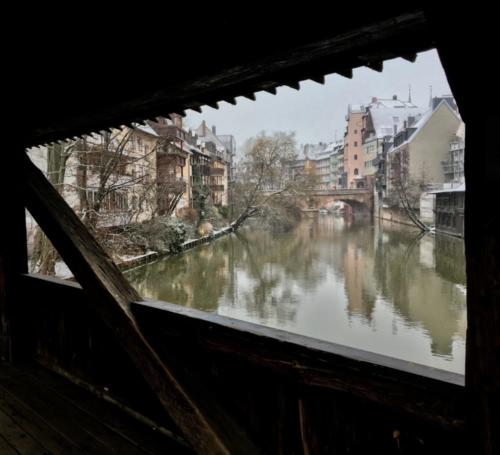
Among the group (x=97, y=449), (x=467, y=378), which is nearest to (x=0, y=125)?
(x=97, y=449)

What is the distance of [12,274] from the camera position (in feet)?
8.66

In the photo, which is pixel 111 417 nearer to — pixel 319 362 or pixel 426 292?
pixel 319 362

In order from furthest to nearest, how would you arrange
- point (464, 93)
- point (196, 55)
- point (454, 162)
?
point (454, 162), point (196, 55), point (464, 93)

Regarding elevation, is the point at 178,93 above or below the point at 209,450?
above

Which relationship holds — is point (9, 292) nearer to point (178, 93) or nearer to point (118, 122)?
point (118, 122)

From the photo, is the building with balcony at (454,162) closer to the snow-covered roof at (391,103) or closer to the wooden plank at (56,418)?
the snow-covered roof at (391,103)

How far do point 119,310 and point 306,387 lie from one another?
0.77 metres

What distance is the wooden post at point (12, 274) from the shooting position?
2.53 metres

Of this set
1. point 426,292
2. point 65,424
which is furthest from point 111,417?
point 426,292

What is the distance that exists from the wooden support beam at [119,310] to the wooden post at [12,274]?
630mm

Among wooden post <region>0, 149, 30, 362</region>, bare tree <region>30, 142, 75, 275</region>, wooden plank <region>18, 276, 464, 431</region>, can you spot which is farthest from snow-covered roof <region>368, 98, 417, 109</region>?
wooden plank <region>18, 276, 464, 431</region>

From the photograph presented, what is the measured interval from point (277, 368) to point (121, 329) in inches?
26.1

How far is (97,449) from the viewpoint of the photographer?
5.92 ft

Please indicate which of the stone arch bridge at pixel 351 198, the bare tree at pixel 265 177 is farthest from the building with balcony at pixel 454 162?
the bare tree at pixel 265 177
